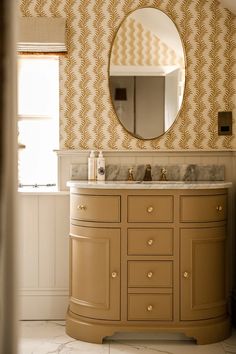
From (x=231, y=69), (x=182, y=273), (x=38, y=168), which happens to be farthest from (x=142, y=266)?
(x=231, y=69)

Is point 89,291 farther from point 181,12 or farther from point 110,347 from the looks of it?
point 181,12

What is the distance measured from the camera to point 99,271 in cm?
288

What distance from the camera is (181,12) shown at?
3361mm

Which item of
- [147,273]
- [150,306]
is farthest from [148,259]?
[150,306]

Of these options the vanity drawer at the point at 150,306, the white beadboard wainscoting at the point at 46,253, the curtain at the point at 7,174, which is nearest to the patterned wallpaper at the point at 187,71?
the white beadboard wainscoting at the point at 46,253

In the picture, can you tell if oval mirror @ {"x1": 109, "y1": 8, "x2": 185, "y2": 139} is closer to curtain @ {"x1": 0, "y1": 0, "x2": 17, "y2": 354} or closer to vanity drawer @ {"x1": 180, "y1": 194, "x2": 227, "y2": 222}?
vanity drawer @ {"x1": 180, "y1": 194, "x2": 227, "y2": 222}

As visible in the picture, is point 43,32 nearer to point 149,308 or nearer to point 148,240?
point 148,240

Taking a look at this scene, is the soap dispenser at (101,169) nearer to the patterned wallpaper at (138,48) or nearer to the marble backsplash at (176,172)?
the marble backsplash at (176,172)

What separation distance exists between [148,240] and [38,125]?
125cm

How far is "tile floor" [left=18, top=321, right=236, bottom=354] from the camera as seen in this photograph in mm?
2781

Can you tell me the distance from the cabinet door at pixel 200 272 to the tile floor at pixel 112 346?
17 cm

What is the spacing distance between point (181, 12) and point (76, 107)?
2.99 ft

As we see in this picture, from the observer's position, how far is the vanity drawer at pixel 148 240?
285 centimetres

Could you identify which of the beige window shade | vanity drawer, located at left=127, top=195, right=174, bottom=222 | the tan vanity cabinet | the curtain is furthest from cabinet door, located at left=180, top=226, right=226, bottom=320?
the curtain
